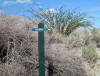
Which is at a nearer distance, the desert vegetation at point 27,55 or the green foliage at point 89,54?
the desert vegetation at point 27,55

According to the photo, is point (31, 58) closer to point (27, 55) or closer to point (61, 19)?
point (27, 55)

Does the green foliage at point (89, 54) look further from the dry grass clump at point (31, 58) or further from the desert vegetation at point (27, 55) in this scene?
the dry grass clump at point (31, 58)

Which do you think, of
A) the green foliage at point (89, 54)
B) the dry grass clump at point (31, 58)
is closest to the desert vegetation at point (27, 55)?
the dry grass clump at point (31, 58)

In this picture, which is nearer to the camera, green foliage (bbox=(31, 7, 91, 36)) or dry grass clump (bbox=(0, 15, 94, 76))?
dry grass clump (bbox=(0, 15, 94, 76))

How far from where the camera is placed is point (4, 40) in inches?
260

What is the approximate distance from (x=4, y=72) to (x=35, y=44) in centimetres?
179

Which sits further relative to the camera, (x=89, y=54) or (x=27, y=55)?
(x=89, y=54)

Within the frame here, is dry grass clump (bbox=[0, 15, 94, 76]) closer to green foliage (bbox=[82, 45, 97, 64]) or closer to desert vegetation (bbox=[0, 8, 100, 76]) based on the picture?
desert vegetation (bbox=[0, 8, 100, 76])

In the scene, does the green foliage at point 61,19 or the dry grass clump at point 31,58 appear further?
the green foliage at point 61,19

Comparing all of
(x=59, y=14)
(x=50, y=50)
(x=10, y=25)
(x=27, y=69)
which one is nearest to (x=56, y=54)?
(x=50, y=50)

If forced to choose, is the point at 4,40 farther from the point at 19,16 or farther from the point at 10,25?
the point at 19,16

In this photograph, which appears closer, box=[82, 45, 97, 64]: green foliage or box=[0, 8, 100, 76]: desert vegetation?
box=[0, 8, 100, 76]: desert vegetation

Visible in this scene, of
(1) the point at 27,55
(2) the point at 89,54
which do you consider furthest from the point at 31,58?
(2) the point at 89,54

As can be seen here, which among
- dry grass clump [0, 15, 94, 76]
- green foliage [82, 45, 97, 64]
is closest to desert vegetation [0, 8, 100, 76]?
dry grass clump [0, 15, 94, 76]
